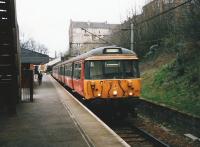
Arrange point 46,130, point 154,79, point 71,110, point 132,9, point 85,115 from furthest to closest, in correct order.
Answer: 1. point 132,9
2. point 154,79
3. point 71,110
4. point 85,115
5. point 46,130

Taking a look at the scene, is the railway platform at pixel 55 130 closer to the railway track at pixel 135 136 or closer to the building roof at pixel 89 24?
the railway track at pixel 135 136

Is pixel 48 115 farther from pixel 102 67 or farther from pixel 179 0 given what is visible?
pixel 179 0

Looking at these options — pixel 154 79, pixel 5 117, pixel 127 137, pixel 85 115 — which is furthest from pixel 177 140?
pixel 154 79

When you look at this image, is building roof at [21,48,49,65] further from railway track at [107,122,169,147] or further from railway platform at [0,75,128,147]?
railway platform at [0,75,128,147]

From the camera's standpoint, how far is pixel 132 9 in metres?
42.9

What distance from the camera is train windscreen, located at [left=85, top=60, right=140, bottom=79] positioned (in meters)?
15.4

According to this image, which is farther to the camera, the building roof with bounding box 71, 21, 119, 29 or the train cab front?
the building roof with bounding box 71, 21, 119, 29

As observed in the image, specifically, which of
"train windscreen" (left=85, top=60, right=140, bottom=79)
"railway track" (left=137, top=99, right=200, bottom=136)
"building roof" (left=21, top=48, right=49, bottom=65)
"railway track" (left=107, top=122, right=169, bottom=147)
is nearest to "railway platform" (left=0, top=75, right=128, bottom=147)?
"railway track" (left=107, top=122, right=169, bottom=147)

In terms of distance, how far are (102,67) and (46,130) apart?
598 cm

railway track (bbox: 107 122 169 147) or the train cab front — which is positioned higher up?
the train cab front

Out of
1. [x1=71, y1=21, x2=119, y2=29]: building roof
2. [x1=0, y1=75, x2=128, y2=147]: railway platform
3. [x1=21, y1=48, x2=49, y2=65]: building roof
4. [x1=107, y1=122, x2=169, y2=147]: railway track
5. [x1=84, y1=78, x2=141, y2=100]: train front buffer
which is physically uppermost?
[x1=71, y1=21, x2=119, y2=29]: building roof

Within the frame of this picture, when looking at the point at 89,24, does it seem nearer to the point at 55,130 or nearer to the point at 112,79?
the point at 112,79

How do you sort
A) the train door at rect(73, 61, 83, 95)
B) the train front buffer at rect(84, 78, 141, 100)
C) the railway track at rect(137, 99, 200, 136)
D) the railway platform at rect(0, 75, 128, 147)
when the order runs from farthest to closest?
the train door at rect(73, 61, 83, 95) < the train front buffer at rect(84, 78, 141, 100) < the railway track at rect(137, 99, 200, 136) < the railway platform at rect(0, 75, 128, 147)

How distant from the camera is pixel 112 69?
15594 mm
